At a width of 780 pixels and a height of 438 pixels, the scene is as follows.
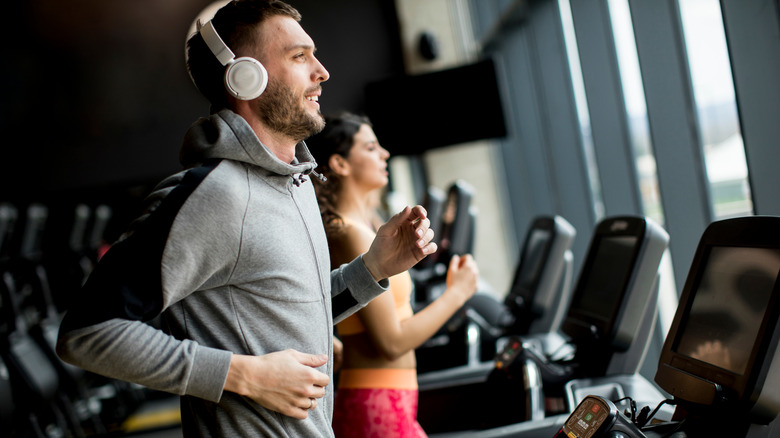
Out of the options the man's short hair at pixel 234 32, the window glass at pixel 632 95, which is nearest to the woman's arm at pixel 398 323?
the man's short hair at pixel 234 32

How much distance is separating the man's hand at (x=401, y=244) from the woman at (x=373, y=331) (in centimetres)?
40

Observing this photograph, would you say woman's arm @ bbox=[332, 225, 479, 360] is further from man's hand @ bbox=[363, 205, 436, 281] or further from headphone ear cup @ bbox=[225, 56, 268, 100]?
headphone ear cup @ bbox=[225, 56, 268, 100]

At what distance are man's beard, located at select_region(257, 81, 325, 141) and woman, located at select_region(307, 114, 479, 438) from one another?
668mm

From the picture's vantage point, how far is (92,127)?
9.06m

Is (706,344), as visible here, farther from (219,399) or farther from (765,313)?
(219,399)

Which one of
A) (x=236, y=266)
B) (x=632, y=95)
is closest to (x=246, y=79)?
(x=236, y=266)

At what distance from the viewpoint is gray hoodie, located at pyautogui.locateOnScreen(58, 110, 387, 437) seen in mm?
1175

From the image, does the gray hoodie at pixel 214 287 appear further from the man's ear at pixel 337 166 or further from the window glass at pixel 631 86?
the window glass at pixel 631 86

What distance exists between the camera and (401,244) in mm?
1572

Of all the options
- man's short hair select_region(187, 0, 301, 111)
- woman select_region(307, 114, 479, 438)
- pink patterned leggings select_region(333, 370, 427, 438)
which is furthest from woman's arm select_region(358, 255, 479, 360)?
man's short hair select_region(187, 0, 301, 111)

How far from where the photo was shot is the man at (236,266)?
1.18 m

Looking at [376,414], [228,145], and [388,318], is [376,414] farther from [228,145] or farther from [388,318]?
[228,145]

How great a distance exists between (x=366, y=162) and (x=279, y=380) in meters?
1.14

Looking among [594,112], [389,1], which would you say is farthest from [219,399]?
[389,1]
